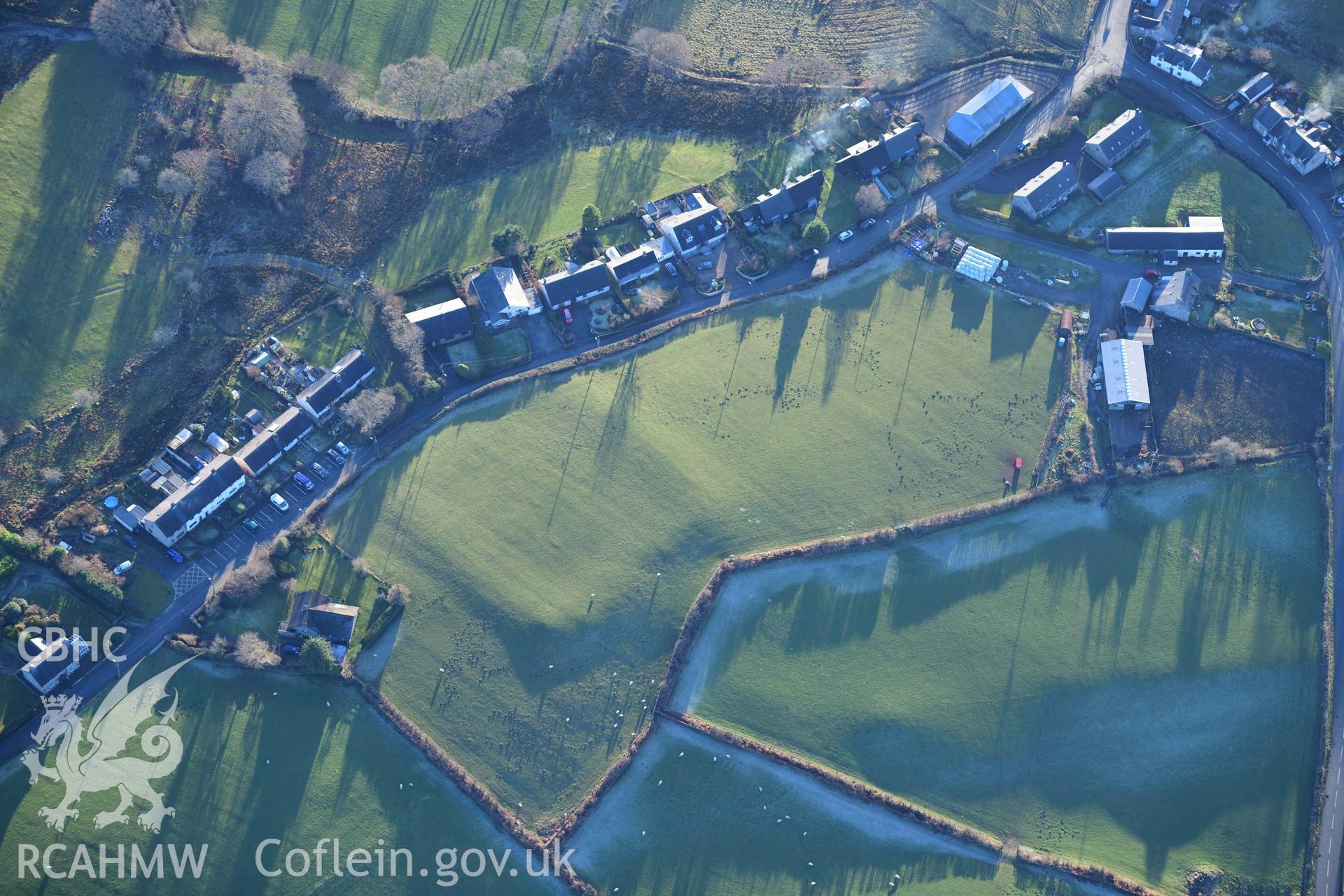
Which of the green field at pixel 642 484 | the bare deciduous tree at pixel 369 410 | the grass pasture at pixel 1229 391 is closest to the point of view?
the green field at pixel 642 484

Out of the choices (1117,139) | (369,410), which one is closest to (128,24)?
(369,410)

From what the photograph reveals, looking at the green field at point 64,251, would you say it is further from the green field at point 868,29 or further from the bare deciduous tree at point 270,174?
the green field at point 868,29

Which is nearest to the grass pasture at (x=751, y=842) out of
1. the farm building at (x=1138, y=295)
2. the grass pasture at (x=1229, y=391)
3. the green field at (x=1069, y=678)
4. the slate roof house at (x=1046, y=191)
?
the green field at (x=1069, y=678)

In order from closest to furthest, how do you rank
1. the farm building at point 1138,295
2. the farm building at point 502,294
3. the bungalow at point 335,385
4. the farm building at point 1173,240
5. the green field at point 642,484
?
the green field at point 642,484 → the bungalow at point 335,385 → the farm building at point 502,294 → the farm building at point 1138,295 → the farm building at point 1173,240

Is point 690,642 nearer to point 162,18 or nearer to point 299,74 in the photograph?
point 299,74

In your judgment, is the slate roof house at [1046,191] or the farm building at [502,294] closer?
the farm building at [502,294]

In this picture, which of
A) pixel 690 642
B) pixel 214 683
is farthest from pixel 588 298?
pixel 214 683
